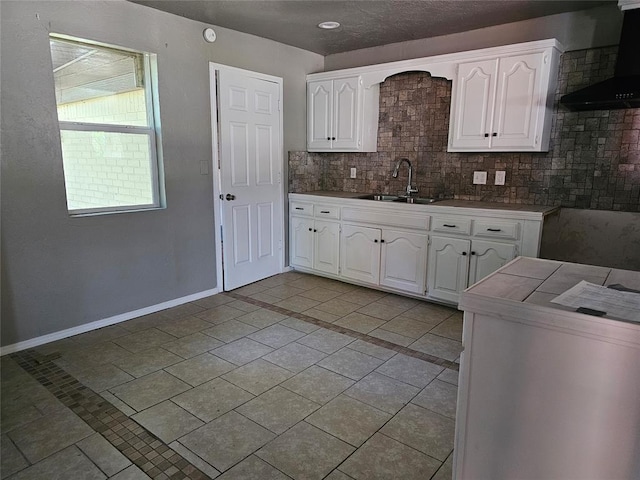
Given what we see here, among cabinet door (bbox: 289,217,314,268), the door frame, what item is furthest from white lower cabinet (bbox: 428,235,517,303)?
the door frame

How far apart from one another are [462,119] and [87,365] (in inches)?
136

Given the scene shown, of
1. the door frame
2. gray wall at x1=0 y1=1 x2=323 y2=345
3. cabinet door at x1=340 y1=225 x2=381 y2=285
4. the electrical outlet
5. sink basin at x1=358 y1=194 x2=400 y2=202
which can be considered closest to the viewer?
gray wall at x1=0 y1=1 x2=323 y2=345

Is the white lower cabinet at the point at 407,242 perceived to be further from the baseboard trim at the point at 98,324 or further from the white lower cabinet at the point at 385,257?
the baseboard trim at the point at 98,324

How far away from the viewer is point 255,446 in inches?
75.2

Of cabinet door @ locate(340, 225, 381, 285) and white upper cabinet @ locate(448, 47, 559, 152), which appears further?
cabinet door @ locate(340, 225, 381, 285)

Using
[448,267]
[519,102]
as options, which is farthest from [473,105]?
[448,267]

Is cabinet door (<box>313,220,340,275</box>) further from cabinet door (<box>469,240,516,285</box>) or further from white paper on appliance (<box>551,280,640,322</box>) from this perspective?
white paper on appliance (<box>551,280,640,322</box>)

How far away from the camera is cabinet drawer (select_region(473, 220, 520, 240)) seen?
10.5ft

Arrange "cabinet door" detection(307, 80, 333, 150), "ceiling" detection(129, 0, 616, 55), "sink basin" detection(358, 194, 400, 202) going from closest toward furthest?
"ceiling" detection(129, 0, 616, 55), "sink basin" detection(358, 194, 400, 202), "cabinet door" detection(307, 80, 333, 150)

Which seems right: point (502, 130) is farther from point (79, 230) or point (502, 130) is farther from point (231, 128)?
point (79, 230)

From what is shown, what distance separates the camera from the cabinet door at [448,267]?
3.46m

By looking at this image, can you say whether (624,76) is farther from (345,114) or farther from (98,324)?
(98,324)

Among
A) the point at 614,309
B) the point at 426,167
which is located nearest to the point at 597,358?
the point at 614,309

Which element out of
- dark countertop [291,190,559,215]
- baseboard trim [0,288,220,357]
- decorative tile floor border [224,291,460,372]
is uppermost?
dark countertop [291,190,559,215]
